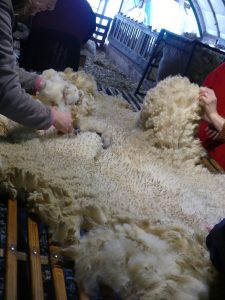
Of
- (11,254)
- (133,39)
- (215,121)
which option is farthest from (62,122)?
(133,39)

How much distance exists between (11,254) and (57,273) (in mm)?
138

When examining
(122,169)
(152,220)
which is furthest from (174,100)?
(152,220)

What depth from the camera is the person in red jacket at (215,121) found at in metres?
1.94

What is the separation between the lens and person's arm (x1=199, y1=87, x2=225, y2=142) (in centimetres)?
184

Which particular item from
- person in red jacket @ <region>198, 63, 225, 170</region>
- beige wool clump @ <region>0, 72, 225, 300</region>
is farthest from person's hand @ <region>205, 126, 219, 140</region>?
beige wool clump @ <region>0, 72, 225, 300</region>

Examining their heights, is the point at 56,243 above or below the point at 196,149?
below

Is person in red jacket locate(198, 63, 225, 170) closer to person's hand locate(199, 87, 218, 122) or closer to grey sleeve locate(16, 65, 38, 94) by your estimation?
person's hand locate(199, 87, 218, 122)

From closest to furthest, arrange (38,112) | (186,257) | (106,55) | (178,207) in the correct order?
(186,257), (178,207), (38,112), (106,55)

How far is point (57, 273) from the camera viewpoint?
3.18 feet

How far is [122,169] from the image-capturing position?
153 cm

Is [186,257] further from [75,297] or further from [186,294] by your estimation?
[75,297]

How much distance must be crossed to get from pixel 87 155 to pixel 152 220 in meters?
0.47

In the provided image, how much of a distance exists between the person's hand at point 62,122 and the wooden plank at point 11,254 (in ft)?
1.60

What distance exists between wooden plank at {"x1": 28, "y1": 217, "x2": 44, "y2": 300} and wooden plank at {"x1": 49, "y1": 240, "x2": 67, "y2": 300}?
0.04m
